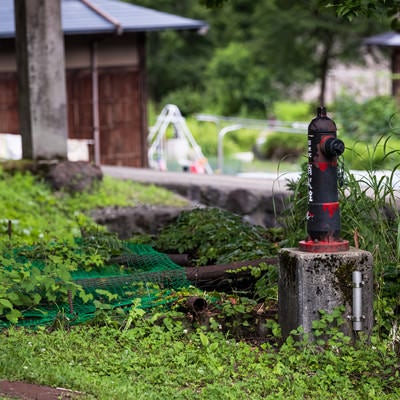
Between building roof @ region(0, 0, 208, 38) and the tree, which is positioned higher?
building roof @ region(0, 0, 208, 38)

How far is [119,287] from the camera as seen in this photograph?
275 inches

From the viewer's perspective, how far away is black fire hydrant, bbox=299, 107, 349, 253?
6.04m

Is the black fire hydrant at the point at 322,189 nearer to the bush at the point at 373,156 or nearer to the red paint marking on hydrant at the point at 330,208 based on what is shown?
the red paint marking on hydrant at the point at 330,208

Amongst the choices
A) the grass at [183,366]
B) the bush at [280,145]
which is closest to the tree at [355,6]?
the grass at [183,366]

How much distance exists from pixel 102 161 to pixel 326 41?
16.1m

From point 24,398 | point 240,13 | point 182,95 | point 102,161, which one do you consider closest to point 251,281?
point 24,398

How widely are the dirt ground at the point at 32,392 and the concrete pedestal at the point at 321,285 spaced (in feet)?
5.31

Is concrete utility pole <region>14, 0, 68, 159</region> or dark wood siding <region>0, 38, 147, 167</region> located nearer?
concrete utility pole <region>14, 0, 68, 159</region>

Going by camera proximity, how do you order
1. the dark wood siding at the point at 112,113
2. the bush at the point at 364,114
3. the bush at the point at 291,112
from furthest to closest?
the bush at the point at 291,112 → the bush at the point at 364,114 → the dark wood siding at the point at 112,113

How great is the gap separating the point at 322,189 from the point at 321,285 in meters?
0.60

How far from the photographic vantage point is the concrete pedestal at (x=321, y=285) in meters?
5.97

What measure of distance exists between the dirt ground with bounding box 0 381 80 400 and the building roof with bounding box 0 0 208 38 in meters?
13.1

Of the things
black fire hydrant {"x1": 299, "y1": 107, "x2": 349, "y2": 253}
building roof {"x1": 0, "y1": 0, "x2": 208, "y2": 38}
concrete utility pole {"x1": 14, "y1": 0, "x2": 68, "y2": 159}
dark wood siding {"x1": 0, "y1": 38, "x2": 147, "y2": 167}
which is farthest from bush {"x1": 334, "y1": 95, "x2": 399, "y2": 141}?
black fire hydrant {"x1": 299, "y1": 107, "x2": 349, "y2": 253}

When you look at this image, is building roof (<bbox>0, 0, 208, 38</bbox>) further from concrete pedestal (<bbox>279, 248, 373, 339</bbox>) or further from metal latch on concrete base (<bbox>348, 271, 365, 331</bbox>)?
metal latch on concrete base (<bbox>348, 271, 365, 331</bbox>)
